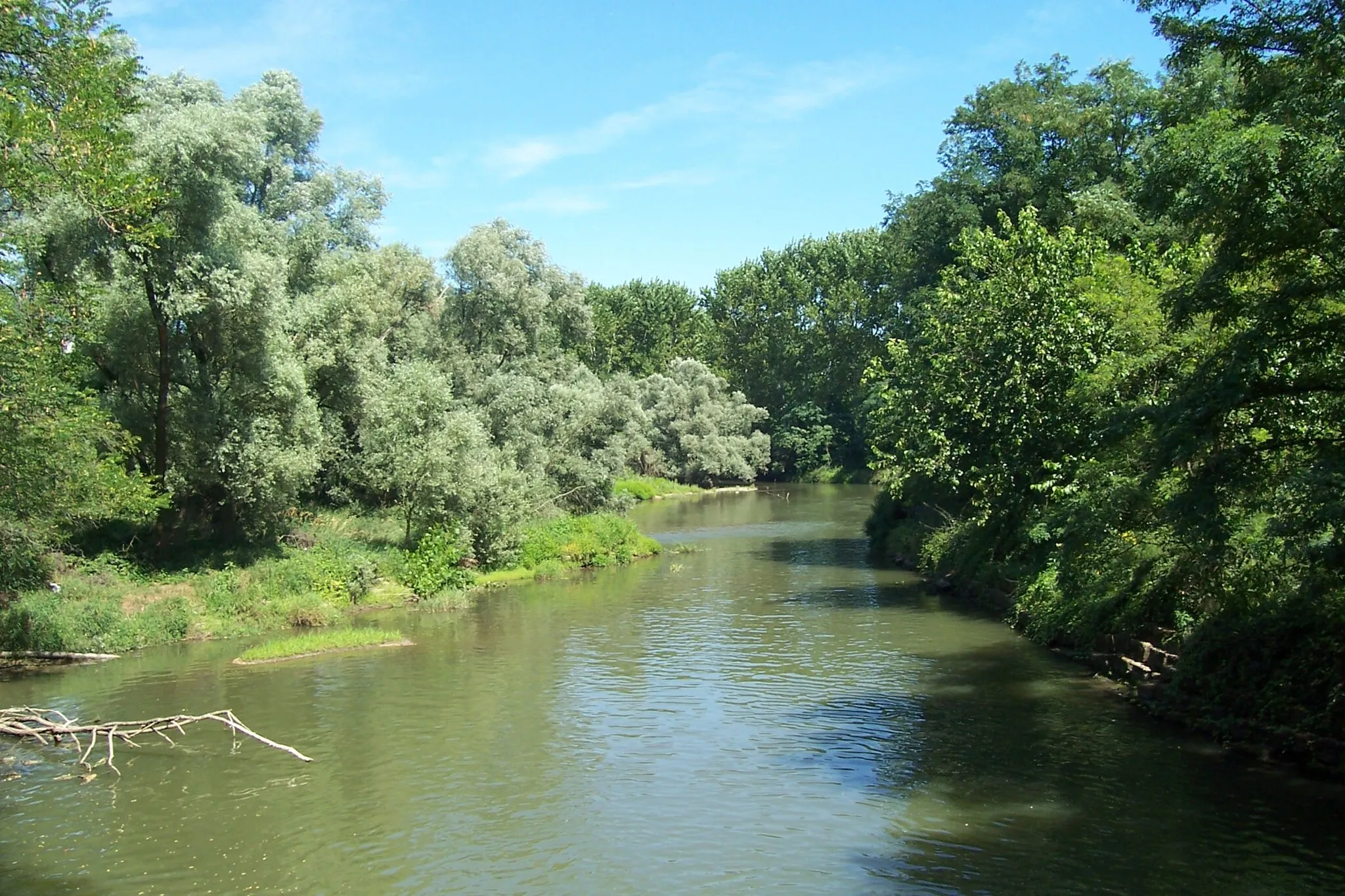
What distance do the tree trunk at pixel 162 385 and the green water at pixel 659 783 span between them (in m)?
6.66

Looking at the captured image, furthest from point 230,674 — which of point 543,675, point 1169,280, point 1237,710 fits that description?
point 1169,280

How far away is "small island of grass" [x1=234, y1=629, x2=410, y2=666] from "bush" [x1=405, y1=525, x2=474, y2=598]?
5703mm

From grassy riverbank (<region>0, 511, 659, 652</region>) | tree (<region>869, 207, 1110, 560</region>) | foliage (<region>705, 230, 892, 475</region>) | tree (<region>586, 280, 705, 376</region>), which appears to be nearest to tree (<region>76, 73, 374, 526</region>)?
grassy riverbank (<region>0, 511, 659, 652</region>)

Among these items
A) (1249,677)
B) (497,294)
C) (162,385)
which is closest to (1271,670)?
(1249,677)

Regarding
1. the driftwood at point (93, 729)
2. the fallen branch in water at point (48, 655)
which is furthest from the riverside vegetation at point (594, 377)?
the driftwood at point (93, 729)

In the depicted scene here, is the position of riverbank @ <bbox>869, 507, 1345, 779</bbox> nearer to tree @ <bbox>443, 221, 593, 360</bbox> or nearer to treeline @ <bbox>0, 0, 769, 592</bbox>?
treeline @ <bbox>0, 0, 769, 592</bbox>

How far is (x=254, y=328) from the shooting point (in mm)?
31750

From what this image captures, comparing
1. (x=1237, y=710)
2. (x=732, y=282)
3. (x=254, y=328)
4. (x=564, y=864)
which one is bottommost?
(x=564, y=864)

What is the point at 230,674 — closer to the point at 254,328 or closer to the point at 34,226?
the point at 254,328

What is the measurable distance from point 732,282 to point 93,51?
315ft

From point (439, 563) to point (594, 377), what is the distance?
21497 millimetres

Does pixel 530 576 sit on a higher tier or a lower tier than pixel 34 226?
lower

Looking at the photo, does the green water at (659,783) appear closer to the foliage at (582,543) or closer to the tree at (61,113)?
the tree at (61,113)

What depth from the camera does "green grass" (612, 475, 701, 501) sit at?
259 ft
